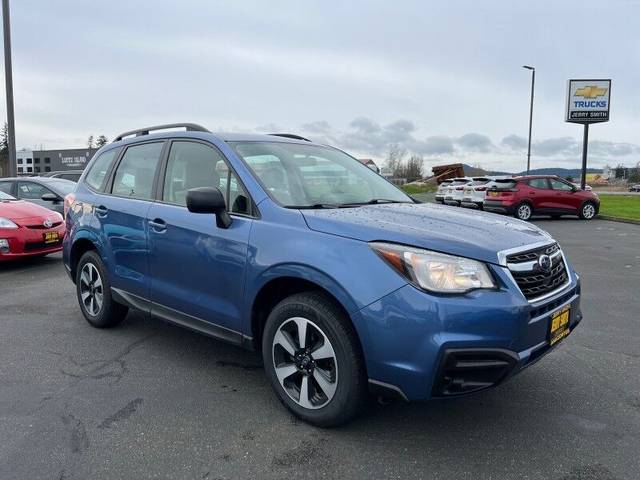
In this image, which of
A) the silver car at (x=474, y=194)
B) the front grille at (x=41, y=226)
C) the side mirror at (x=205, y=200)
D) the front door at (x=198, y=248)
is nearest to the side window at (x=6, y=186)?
the front grille at (x=41, y=226)

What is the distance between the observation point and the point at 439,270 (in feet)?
8.89

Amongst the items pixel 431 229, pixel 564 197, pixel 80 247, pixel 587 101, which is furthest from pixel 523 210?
pixel 431 229

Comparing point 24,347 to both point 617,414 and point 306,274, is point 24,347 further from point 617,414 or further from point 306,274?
point 617,414

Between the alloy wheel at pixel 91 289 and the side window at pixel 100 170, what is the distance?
Result: 2.48ft

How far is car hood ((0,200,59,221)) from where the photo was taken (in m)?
8.27

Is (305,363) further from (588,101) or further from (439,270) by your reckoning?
(588,101)

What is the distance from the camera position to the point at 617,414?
3.35 m

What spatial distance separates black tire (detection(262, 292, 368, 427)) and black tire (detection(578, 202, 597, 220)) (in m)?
18.2

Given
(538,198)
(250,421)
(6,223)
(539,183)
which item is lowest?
(250,421)

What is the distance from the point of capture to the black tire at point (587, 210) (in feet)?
61.9

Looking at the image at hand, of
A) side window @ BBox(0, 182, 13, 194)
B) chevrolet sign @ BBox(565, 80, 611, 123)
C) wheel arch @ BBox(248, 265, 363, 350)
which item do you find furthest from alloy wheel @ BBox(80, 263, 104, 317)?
chevrolet sign @ BBox(565, 80, 611, 123)

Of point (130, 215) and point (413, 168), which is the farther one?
point (413, 168)

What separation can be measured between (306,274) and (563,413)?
1.85 metres

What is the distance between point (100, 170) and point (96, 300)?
122 centimetres
